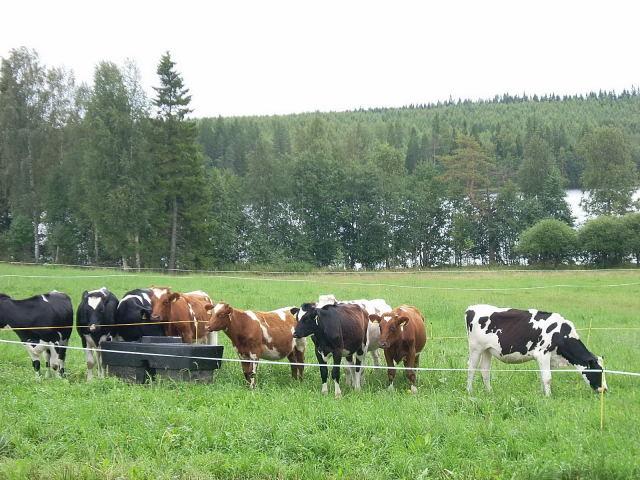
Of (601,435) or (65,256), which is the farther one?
(65,256)

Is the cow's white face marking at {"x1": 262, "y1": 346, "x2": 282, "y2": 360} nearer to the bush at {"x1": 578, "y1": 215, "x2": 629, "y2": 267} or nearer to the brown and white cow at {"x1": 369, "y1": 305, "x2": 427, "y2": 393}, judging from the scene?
the brown and white cow at {"x1": 369, "y1": 305, "x2": 427, "y2": 393}

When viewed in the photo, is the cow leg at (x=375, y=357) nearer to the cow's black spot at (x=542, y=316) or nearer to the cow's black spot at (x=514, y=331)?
the cow's black spot at (x=514, y=331)

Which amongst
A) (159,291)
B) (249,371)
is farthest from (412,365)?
(159,291)

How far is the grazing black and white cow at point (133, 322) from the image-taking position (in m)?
15.0

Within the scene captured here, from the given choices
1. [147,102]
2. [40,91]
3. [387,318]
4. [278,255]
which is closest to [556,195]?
[278,255]

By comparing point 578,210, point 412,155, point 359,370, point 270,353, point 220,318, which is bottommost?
point 359,370

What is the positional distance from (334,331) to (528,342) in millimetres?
3521

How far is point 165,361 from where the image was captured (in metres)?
12.6

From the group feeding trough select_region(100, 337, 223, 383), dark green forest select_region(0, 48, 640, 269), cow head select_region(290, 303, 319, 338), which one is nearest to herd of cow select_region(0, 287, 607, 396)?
cow head select_region(290, 303, 319, 338)

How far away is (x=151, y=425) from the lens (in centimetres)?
972

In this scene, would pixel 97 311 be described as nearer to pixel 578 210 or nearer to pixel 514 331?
pixel 514 331

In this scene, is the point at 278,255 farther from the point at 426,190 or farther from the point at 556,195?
the point at 556,195

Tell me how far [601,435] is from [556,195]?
249 feet

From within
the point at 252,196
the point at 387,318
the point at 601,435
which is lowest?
the point at 601,435
